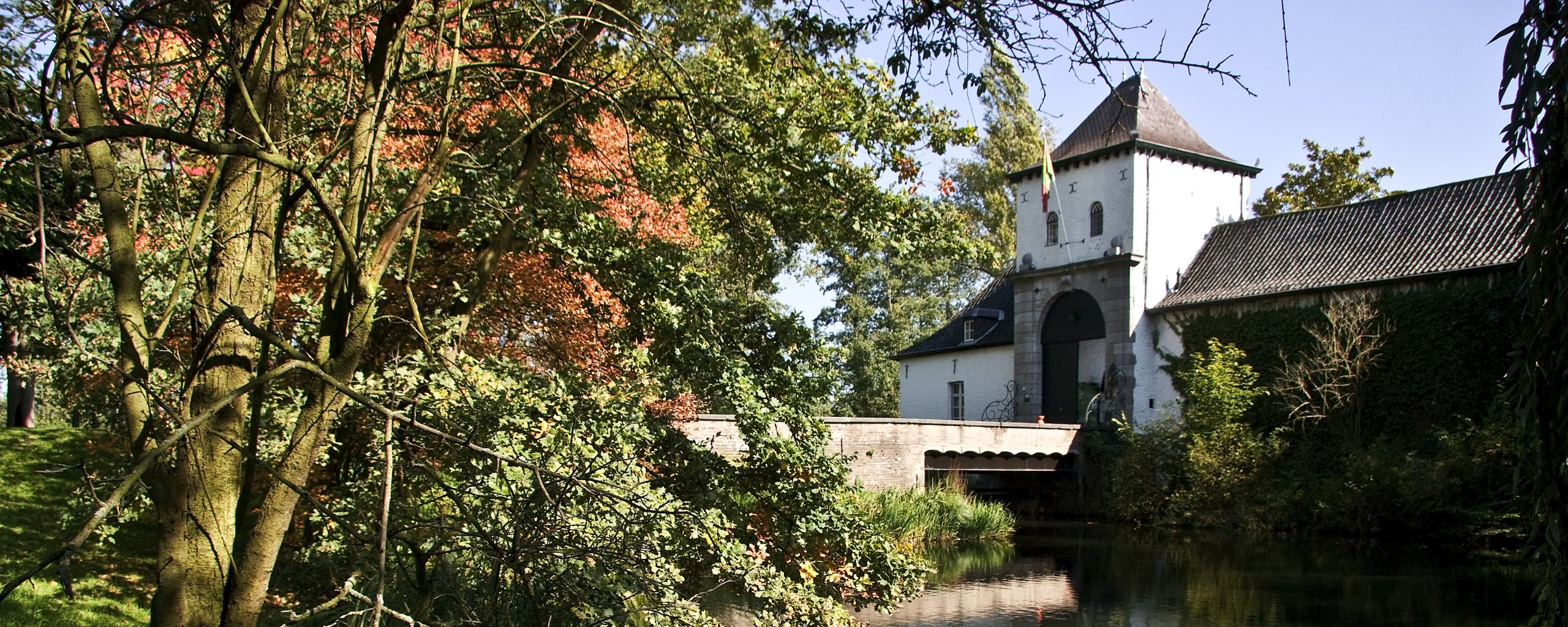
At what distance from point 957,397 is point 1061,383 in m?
3.91

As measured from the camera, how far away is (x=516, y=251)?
19.6 ft

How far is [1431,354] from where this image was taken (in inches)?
A: 772

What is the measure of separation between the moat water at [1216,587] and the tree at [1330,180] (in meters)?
11.8

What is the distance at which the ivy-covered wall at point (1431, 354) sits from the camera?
18.7 meters

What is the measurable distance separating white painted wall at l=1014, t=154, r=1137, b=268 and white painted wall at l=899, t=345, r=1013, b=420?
2.82m

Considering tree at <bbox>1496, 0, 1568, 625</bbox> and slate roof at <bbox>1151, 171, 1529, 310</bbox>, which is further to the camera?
slate roof at <bbox>1151, 171, 1529, 310</bbox>

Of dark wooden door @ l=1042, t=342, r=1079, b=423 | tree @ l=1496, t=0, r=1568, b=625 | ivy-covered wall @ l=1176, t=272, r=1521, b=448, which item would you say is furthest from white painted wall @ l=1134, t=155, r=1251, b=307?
tree @ l=1496, t=0, r=1568, b=625

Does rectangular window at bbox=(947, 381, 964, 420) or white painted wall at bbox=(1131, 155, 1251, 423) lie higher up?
white painted wall at bbox=(1131, 155, 1251, 423)

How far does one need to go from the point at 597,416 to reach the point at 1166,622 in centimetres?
804

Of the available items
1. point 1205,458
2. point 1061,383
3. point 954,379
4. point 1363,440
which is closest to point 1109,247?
point 1061,383

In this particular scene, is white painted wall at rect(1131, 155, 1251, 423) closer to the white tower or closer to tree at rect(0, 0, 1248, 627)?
the white tower

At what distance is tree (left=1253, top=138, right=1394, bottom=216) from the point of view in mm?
26312

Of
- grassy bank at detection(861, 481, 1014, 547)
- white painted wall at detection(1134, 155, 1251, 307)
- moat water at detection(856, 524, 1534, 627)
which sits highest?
white painted wall at detection(1134, 155, 1251, 307)

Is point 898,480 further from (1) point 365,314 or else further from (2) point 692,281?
(1) point 365,314
